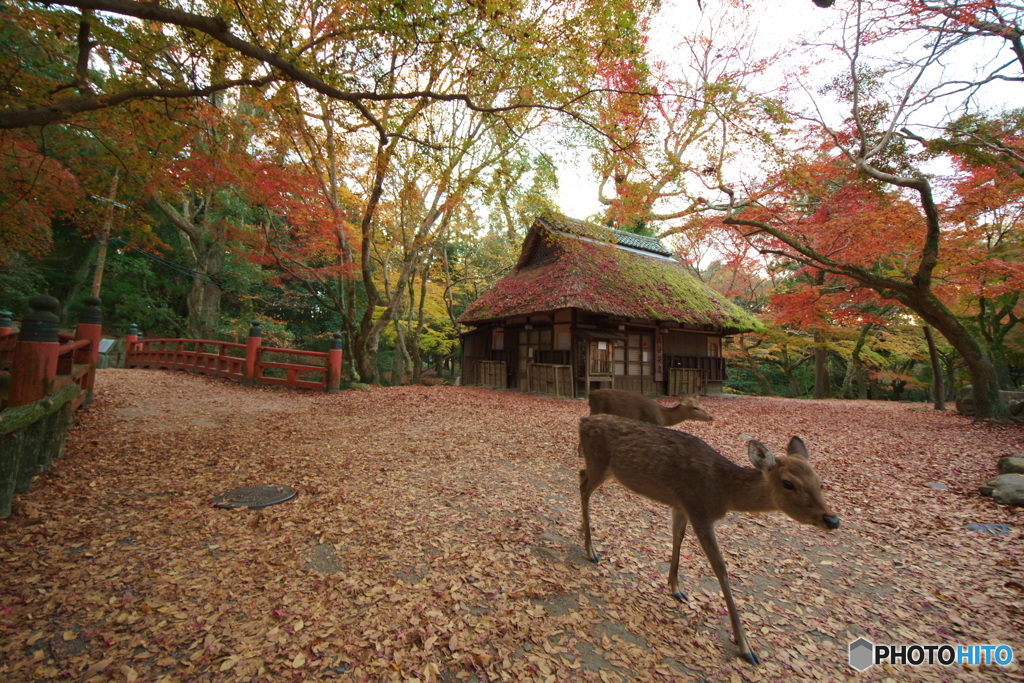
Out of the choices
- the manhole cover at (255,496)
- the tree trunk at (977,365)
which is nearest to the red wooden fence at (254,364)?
the manhole cover at (255,496)

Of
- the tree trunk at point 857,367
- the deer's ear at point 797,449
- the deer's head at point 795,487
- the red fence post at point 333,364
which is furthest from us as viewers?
the tree trunk at point 857,367

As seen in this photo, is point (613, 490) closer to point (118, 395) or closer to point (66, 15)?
point (66, 15)

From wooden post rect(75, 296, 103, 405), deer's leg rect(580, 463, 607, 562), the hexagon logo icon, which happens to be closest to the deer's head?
the hexagon logo icon

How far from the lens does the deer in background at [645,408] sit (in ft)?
18.0

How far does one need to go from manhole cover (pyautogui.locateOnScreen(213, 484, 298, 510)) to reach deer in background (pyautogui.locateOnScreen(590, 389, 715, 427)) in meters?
3.93

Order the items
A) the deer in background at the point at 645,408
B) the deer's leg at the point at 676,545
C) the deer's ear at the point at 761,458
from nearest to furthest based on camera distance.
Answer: the deer's ear at the point at 761,458, the deer's leg at the point at 676,545, the deer in background at the point at 645,408

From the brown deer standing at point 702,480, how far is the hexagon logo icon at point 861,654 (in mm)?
575

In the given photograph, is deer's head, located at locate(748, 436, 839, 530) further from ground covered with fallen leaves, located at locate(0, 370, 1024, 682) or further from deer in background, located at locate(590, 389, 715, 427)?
deer in background, located at locate(590, 389, 715, 427)

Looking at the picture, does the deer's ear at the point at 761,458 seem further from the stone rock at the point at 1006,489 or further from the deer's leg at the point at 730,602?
the stone rock at the point at 1006,489

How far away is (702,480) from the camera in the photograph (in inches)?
97.0

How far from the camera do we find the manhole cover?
360 centimetres

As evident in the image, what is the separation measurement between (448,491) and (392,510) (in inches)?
27.8

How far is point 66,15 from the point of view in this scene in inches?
192

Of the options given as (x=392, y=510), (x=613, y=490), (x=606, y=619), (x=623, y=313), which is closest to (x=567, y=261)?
(x=623, y=313)
